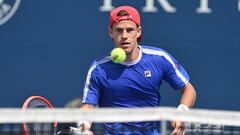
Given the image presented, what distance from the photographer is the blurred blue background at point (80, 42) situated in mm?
8992

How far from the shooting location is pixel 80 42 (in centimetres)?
907

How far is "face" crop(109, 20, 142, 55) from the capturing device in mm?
6188

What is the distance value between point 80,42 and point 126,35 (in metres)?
2.94

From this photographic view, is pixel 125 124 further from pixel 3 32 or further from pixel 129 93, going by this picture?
pixel 3 32

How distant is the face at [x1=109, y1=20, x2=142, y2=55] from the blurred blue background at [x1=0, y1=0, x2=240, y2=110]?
2718 millimetres

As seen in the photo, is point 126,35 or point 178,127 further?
point 126,35

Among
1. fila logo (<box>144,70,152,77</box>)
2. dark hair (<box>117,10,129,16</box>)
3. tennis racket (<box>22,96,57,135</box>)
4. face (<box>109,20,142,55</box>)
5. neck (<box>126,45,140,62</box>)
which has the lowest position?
tennis racket (<box>22,96,57,135</box>)

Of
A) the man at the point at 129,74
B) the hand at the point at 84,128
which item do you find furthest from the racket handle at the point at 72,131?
the man at the point at 129,74

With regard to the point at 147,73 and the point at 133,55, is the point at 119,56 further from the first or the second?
the point at 147,73

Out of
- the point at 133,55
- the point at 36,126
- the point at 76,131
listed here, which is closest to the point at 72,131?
the point at 76,131

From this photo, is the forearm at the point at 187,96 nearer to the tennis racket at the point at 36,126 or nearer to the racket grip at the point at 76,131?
the racket grip at the point at 76,131

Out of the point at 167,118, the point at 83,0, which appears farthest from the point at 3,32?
the point at 167,118

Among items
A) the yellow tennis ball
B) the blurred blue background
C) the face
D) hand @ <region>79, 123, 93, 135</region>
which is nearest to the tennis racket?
hand @ <region>79, 123, 93, 135</region>

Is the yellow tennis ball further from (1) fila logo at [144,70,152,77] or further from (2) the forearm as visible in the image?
(2) the forearm
